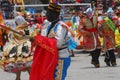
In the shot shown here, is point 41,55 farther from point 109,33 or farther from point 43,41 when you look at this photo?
point 109,33

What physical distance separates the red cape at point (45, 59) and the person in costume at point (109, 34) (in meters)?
7.74

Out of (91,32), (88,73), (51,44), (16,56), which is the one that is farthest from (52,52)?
(91,32)

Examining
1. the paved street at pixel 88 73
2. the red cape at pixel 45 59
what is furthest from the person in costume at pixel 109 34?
the red cape at pixel 45 59

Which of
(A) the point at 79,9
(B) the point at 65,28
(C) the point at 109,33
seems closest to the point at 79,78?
(C) the point at 109,33

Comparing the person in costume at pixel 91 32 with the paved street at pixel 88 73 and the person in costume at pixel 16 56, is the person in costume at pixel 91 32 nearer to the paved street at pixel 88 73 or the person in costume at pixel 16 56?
the paved street at pixel 88 73

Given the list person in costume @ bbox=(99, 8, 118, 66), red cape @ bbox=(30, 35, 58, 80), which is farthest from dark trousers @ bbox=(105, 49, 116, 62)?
red cape @ bbox=(30, 35, 58, 80)

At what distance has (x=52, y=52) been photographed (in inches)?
289

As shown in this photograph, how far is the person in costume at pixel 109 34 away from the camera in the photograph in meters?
15.1

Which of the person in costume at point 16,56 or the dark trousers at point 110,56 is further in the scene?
the dark trousers at point 110,56

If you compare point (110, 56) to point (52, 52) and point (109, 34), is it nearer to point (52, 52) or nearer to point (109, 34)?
point (109, 34)

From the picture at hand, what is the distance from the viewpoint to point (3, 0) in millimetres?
36469

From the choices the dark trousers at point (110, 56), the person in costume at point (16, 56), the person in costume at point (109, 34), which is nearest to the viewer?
the person in costume at point (16, 56)

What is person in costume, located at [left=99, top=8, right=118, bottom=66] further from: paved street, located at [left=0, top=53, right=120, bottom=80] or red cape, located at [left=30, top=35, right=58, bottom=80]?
red cape, located at [left=30, top=35, right=58, bottom=80]

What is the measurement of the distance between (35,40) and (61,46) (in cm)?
49
